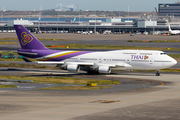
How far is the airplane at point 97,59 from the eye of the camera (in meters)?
60.5

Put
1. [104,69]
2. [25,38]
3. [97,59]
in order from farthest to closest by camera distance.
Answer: [25,38], [97,59], [104,69]

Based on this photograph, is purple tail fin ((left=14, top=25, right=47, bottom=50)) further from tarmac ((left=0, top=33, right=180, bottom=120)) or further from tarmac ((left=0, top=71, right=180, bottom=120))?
tarmac ((left=0, top=71, right=180, bottom=120))

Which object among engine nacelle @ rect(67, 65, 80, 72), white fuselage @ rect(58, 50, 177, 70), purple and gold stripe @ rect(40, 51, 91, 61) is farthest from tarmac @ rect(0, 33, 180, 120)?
purple and gold stripe @ rect(40, 51, 91, 61)

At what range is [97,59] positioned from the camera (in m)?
63.2

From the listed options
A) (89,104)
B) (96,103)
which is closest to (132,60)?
(96,103)

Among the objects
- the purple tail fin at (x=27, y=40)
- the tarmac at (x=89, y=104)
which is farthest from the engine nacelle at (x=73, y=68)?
the tarmac at (x=89, y=104)

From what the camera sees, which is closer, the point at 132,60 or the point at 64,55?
the point at 132,60

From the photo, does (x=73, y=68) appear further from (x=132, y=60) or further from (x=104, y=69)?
(x=132, y=60)

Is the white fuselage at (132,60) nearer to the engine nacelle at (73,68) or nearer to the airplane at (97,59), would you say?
the airplane at (97,59)

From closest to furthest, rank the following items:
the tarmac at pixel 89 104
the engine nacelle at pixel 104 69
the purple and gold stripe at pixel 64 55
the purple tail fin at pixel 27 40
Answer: the tarmac at pixel 89 104
the engine nacelle at pixel 104 69
the purple and gold stripe at pixel 64 55
the purple tail fin at pixel 27 40

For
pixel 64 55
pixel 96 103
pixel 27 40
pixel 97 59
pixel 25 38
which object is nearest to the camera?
pixel 96 103

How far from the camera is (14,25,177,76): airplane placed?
2383 inches

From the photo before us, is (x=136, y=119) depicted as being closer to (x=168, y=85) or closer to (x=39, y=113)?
(x=39, y=113)

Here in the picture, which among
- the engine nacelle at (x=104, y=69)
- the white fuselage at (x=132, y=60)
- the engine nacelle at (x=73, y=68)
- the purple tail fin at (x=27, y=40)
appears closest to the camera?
the engine nacelle at (x=104, y=69)
